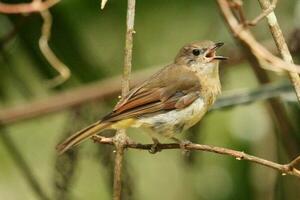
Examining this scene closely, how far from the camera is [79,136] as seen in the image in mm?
4559

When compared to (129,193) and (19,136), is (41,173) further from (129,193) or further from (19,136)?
(129,193)

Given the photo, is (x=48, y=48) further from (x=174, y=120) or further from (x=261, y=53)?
(x=261, y=53)

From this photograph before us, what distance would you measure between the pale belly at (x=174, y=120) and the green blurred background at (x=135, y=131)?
0.82ft

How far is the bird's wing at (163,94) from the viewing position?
5.05 metres

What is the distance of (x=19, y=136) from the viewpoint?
711 centimetres

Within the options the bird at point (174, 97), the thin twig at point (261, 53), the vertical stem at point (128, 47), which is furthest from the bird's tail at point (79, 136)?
the thin twig at point (261, 53)

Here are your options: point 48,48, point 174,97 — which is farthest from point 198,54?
point 48,48

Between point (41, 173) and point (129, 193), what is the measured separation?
2610 millimetres

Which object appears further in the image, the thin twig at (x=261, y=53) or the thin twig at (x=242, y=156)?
the thin twig at (x=261, y=53)

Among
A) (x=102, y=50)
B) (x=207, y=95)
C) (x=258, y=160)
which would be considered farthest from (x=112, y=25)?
(x=258, y=160)

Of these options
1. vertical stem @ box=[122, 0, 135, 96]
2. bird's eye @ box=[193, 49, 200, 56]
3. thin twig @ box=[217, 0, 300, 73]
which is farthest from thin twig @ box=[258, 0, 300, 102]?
bird's eye @ box=[193, 49, 200, 56]

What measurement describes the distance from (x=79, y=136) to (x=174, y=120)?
0.77m

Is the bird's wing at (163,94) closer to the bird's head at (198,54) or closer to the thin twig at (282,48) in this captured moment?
the bird's head at (198,54)

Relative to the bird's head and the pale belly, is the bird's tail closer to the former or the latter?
the pale belly
